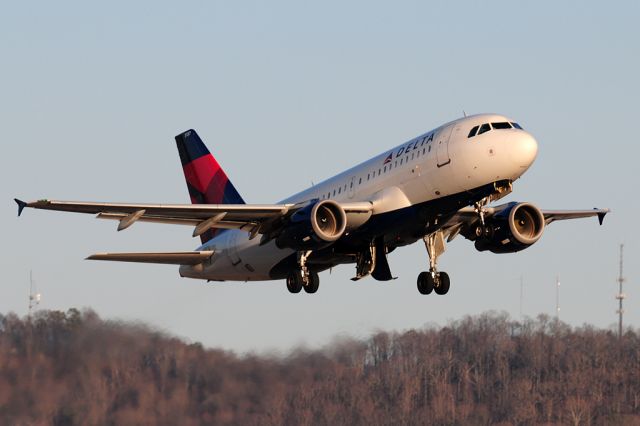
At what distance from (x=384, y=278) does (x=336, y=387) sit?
69.7 feet

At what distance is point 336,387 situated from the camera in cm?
7169

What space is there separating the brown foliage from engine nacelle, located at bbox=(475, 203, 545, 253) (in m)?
16.2

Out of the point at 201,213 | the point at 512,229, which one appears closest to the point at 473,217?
the point at 512,229

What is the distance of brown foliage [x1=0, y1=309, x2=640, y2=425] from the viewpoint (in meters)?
61.3

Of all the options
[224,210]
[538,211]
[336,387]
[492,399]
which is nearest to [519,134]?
[538,211]

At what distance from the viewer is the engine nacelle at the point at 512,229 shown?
167 ft

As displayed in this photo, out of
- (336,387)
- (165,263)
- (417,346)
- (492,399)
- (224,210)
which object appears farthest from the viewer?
(492,399)

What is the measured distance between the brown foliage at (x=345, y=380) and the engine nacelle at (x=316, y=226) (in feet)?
48.7

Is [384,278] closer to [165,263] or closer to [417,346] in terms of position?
[165,263]

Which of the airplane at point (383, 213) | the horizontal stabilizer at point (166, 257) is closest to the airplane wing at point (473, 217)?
the airplane at point (383, 213)

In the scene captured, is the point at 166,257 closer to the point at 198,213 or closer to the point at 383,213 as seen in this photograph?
the point at 198,213

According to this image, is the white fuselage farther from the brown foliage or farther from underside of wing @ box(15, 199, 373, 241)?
the brown foliage

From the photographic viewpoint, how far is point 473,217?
5231 centimetres

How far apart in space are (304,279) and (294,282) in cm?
49
